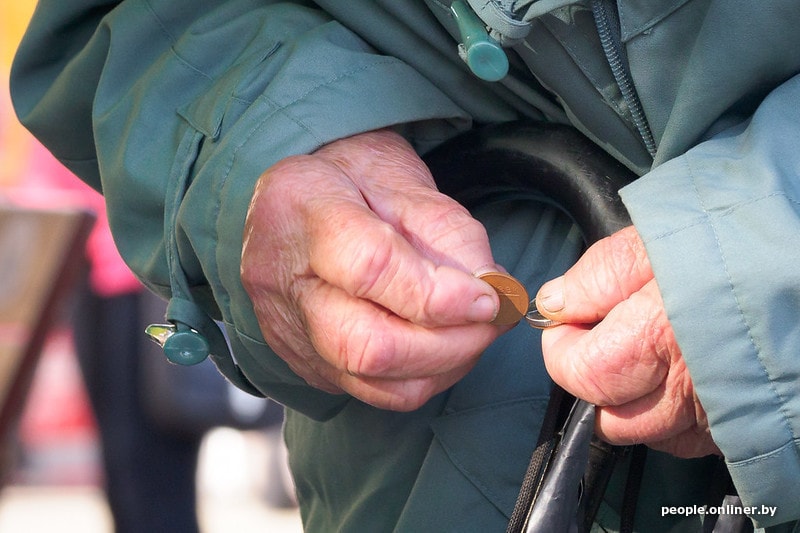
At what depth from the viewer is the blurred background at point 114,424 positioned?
278cm

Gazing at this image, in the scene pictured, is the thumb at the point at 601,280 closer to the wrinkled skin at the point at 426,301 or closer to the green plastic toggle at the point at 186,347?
the wrinkled skin at the point at 426,301

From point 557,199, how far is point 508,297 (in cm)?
14

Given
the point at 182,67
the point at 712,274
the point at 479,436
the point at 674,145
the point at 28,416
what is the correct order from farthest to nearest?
the point at 28,416, the point at 182,67, the point at 479,436, the point at 674,145, the point at 712,274

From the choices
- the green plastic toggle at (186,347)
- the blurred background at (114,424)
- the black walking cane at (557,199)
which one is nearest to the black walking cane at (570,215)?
the black walking cane at (557,199)

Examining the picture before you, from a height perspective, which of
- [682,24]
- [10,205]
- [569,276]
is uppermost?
[682,24]

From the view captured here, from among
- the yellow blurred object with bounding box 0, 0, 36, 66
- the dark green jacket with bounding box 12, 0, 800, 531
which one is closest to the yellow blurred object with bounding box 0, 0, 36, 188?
the yellow blurred object with bounding box 0, 0, 36, 66

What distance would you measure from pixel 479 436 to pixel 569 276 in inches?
9.0

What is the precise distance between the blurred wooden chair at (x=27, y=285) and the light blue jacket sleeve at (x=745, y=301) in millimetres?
1701

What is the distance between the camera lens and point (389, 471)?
0.95m

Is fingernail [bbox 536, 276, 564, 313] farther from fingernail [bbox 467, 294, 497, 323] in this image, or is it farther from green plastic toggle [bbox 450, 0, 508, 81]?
green plastic toggle [bbox 450, 0, 508, 81]

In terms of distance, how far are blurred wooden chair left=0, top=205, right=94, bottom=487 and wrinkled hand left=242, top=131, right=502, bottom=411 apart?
136cm

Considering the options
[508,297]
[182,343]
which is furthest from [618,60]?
[182,343]

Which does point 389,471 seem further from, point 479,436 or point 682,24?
point 682,24

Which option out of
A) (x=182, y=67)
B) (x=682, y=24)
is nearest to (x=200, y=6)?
(x=182, y=67)
